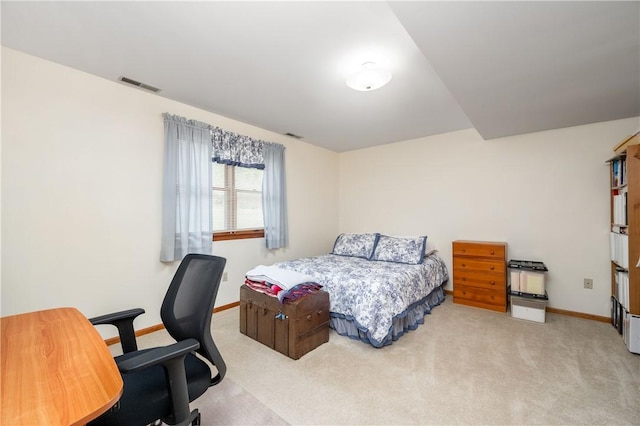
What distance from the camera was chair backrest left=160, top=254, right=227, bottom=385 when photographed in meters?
1.28

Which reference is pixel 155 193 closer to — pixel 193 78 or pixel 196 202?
pixel 196 202

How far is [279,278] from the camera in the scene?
97.0 inches

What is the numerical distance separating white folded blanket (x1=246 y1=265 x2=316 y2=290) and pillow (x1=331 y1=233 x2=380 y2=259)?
4.88 ft

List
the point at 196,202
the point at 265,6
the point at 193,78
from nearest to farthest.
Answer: the point at 265,6
the point at 193,78
the point at 196,202

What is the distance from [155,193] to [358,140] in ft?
9.76

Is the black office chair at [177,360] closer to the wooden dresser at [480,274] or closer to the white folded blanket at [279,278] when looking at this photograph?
the white folded blanket at [279,278]

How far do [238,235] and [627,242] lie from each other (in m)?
3.93

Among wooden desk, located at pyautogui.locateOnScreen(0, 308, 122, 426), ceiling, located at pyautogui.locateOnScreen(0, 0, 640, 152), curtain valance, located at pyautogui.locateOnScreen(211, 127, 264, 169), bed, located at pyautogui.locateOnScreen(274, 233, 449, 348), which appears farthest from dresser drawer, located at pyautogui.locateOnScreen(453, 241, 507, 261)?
wooden desk, located at pyautogui.locateOnScreen(0, 308, 122, 426)

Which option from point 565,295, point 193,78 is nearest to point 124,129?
point 193,78

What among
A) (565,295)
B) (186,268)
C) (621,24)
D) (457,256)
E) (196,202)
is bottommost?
(565,295)

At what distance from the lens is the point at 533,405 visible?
169 centimetres

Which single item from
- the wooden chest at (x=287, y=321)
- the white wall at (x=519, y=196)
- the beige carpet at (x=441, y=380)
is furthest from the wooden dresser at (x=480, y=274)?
the wooden chest at (x=287, y=321)

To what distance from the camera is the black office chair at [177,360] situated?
1.00m

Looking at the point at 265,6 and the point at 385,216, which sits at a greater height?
the point at 265,6
